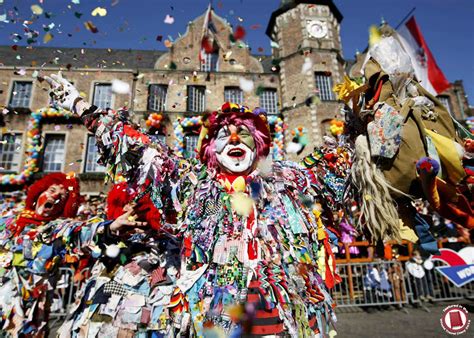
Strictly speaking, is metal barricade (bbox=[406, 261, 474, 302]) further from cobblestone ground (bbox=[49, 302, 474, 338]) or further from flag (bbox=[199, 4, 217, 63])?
flag (bbox=[199, 4, 217, 63])

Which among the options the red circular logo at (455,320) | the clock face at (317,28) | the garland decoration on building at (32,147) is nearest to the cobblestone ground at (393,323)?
the red circular logo at (455,320)

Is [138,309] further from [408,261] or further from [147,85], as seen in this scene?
[147,85]

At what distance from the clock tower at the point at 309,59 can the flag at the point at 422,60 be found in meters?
11.7

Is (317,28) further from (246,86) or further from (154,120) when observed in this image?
(246,86)

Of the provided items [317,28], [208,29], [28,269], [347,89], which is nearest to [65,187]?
[28,269]

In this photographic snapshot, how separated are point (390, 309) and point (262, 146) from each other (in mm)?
5261

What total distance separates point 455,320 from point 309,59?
13.9 meters

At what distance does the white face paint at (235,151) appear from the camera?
2.19 metres

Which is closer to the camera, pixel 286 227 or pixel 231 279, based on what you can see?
pixel 231 279

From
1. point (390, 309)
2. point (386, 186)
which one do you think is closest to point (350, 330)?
point (390, 309)

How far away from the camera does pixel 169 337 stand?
1840 mm

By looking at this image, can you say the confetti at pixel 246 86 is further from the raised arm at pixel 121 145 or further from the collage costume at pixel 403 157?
the collage costume at pixel 403 157

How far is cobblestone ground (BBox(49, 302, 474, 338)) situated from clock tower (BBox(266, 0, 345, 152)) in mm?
8686

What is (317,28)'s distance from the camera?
15.9 metres
